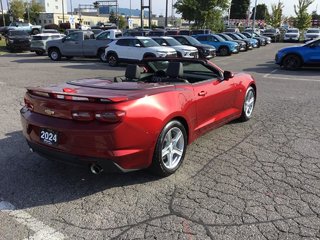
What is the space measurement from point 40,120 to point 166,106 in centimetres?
139

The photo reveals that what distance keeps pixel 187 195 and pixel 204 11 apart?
39.9 m

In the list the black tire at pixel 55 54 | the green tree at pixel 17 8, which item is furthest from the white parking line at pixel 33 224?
Answer: the green tree at pixel 17 8

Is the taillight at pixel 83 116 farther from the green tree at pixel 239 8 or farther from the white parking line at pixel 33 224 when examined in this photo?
the green tree at pixel 239 8

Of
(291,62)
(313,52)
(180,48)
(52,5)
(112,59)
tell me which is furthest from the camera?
(52,5)

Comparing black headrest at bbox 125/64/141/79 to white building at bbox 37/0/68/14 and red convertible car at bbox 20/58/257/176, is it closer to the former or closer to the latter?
red convertible car at bbox 20/58/257/176

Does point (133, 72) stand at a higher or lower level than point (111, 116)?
higher

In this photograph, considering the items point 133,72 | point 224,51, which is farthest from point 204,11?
point 133,72

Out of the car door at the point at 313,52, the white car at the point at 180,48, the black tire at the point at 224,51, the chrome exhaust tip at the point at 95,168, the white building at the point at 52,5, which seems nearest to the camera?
the chrome exhaust tip at the point at 95,168

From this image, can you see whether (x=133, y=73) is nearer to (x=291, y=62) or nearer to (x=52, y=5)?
(x=291, y=62)

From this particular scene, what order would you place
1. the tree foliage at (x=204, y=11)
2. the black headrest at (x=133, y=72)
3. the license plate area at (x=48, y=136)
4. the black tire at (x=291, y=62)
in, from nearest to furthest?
the license plate area at (x=48, y=136)
the black headrest at (x=133, y=72)
the black tire at (x=291, y=62)
the tree foliage at (x=204, y=11)

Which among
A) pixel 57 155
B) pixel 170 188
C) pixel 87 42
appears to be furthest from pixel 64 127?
pixel 87 42

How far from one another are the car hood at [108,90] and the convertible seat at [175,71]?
0.51 meters

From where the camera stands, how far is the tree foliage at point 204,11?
40656 millimetres

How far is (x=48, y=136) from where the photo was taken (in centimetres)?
373
